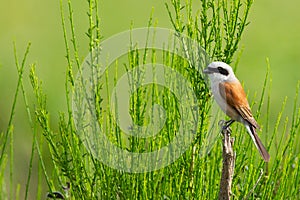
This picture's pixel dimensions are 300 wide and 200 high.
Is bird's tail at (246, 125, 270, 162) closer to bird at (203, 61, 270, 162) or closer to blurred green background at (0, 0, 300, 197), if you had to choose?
bird at (203, 61, 270, 162)

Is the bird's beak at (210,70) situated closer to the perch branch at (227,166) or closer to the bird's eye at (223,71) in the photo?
the bird's eye at (223,71)

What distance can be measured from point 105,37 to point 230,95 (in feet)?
22.1

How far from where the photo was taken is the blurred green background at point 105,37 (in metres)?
7.90

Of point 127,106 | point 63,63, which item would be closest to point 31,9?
point 63,63

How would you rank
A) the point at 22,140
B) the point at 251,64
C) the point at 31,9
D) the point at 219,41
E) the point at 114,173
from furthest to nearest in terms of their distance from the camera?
1. the point at 31,9
2. the point at 251,64
3. the point at 22,140
4. the point at 114,173
5. the point at 219,41

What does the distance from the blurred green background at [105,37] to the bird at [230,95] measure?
428 centimetres

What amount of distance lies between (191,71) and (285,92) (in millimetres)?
5966

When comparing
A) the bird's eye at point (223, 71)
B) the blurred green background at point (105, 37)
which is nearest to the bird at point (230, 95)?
the bird's eye at point (223, 71)

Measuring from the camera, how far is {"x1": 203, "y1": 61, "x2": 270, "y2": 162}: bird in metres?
2.49

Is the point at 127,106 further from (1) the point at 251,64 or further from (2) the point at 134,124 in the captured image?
(1) the point at 251,64

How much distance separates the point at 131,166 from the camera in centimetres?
280

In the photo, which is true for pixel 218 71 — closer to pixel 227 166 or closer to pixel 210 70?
pixel 210 70

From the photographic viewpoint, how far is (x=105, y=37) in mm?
9195

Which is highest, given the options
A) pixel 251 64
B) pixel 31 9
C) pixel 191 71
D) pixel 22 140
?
pixel 31 9
